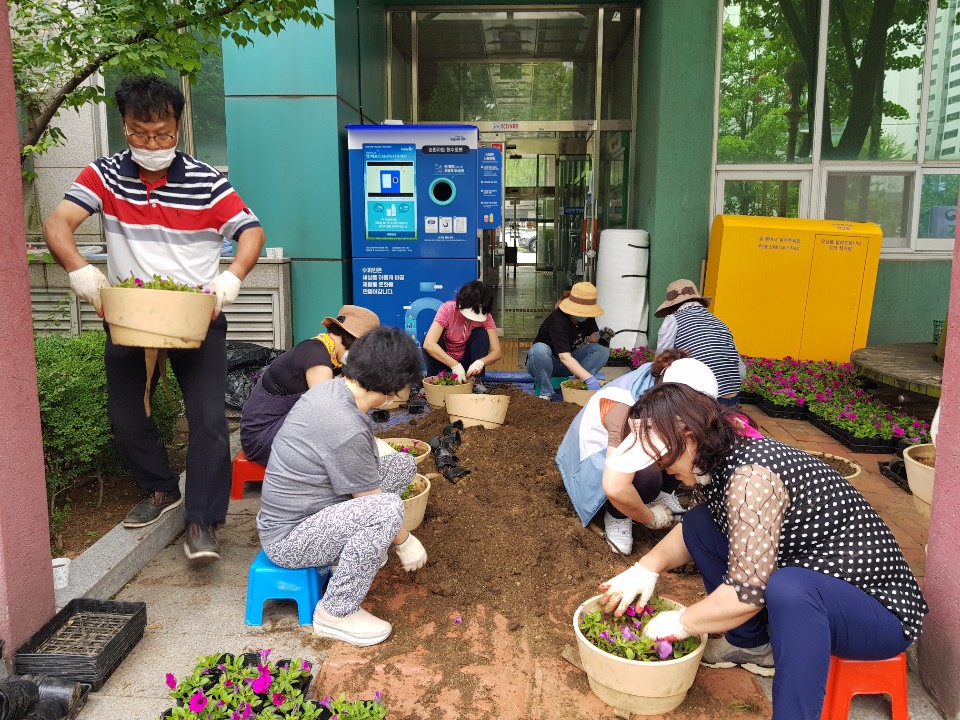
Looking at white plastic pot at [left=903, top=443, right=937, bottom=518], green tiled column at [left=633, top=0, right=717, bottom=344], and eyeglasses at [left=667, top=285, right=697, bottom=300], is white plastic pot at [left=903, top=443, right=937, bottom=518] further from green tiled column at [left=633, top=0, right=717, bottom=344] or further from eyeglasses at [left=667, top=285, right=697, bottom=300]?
green tiled column at [left=633, top=0, right=717, bottom=344]

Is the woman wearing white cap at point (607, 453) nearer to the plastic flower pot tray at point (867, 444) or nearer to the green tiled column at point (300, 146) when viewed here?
the plastic flower pot tray at point (867, 444)

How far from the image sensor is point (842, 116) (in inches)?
316

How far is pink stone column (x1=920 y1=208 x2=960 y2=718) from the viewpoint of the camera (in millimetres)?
2262

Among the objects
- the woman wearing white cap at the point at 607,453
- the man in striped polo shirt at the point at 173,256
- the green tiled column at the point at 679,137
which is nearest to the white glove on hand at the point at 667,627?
the woman wearing white cap at the point at 607,453

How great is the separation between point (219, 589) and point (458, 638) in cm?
107

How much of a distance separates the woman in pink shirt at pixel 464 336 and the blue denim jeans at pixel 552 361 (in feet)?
1.13

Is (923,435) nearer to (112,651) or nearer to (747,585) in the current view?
(747,585)

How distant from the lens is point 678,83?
791cm

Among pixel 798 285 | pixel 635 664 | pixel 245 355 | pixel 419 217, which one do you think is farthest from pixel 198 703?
pixel 798 285

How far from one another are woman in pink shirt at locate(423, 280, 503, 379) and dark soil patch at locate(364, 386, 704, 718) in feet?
4.48

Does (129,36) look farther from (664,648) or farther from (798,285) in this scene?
(798,285)

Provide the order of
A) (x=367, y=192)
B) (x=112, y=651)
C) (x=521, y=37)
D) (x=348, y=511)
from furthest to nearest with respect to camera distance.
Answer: (x=521, y=37) < (x=367, y=192) < (x=348, y=511) < (x=112, y=651)

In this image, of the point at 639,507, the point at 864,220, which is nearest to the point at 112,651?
the point at 639,507

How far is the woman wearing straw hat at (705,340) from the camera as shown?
450 centimetres
